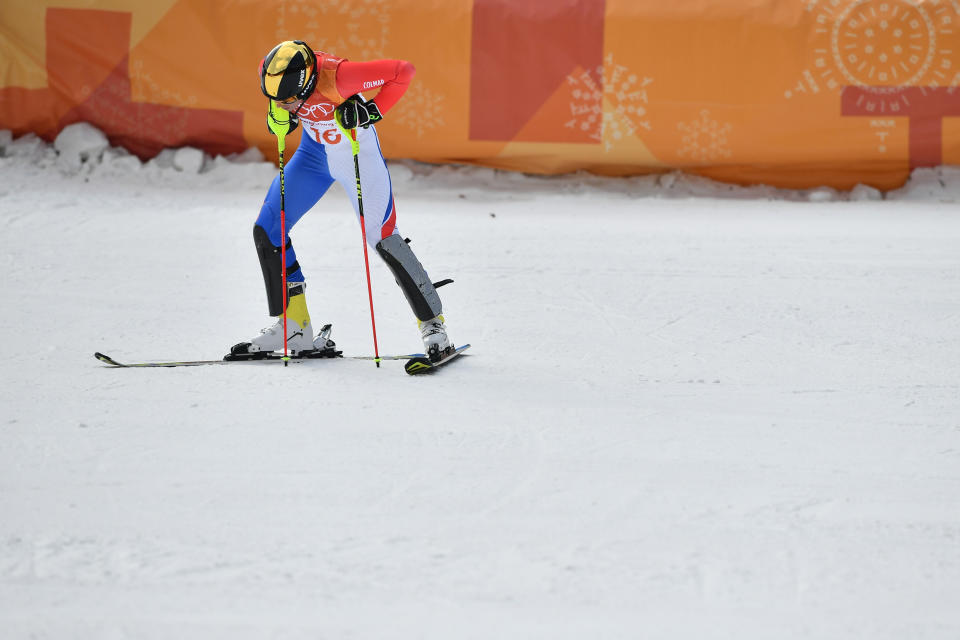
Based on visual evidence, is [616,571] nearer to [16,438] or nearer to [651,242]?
[16,438]

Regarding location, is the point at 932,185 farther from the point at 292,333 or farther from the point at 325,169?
the point at 292,333

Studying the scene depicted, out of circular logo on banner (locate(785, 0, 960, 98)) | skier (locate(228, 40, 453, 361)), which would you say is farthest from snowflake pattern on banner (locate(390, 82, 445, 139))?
skier (locate(228, 40, 453, 361))

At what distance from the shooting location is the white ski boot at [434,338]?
Answer: 376 cm

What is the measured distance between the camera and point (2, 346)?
3883 millimetres

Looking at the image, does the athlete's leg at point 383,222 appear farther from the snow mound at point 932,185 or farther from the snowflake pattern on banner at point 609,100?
the snow mound at point 932,185

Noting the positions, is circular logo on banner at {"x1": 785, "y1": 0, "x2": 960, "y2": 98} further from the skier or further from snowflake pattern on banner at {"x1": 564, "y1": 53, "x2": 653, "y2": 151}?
the skier

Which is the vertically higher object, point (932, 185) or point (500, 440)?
point (932, 185)

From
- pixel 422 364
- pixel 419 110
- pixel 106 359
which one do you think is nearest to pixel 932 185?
A: pixel 419 110

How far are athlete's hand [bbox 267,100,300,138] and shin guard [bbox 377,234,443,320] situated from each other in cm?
54

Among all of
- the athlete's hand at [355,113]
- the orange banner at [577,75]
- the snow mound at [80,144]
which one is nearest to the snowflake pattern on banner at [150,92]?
the orange banner at [577,75]

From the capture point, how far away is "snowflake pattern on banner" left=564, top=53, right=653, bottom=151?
21.7 feet

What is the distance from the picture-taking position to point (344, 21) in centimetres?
668

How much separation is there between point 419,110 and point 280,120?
313cm

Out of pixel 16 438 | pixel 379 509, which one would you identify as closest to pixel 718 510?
pixel 379 509
